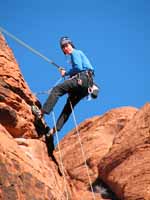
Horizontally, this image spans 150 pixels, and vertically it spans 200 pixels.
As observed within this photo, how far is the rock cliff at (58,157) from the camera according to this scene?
9.89 m

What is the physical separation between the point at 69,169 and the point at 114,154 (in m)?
3.18

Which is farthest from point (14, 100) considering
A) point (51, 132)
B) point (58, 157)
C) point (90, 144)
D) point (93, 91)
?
point (90, 144)

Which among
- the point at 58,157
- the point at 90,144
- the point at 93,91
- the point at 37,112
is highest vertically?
the point at 90,144

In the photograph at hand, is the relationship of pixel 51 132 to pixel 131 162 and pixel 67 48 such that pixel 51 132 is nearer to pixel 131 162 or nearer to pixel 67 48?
pixel 67 48

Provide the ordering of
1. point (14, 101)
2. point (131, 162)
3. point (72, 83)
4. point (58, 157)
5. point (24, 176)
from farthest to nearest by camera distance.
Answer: point (131, 162) < point (58, 157) < point (72, 83) < point (14, 101) < point (24, 176)

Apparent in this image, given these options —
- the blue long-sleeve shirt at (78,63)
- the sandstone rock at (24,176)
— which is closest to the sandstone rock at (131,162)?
the sandstone rock at (24,176)

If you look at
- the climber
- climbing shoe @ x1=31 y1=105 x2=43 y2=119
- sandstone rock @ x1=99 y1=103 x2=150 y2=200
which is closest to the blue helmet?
the climber

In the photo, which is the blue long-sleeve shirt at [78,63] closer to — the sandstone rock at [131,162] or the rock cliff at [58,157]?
the rock cliff at [58,157]

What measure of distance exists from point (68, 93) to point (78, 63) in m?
1.11

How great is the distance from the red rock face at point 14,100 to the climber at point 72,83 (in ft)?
2.16

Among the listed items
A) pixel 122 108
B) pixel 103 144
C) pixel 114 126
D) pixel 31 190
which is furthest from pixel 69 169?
pixel 31 190

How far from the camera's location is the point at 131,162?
16.5m

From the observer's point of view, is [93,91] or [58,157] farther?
[58,157]

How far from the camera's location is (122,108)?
24.0m
